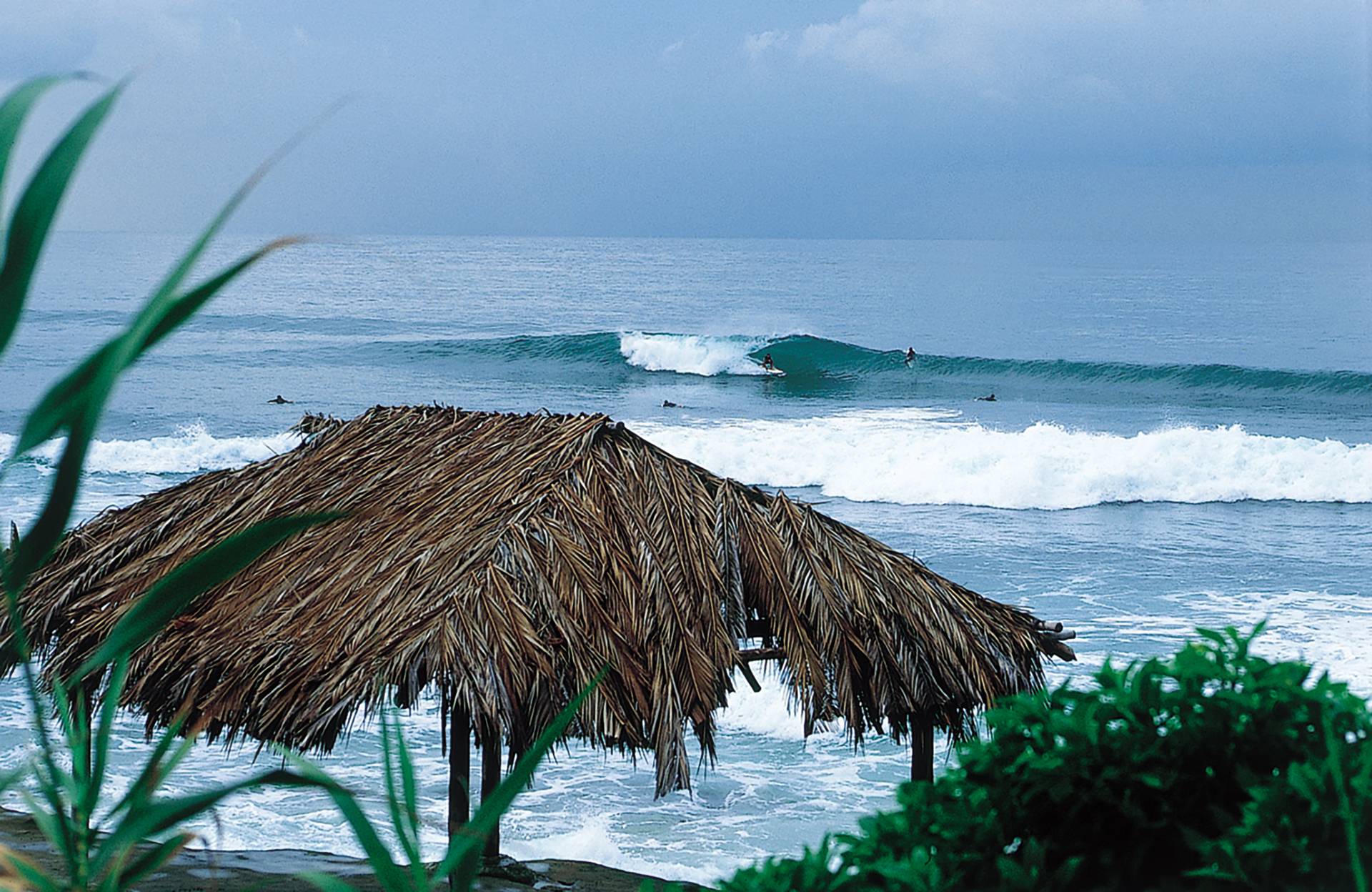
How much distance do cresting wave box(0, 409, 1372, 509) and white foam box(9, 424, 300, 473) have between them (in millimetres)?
34

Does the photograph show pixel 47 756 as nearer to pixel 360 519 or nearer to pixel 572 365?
pixel 360 519

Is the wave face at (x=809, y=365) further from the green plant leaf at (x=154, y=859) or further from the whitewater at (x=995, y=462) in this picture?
the green plant leaf at (x=154, y=859)

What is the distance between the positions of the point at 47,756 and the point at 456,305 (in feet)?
143

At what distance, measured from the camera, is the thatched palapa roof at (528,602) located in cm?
424

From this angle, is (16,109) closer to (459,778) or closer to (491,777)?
(459,778)

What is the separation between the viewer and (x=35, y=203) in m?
0.87

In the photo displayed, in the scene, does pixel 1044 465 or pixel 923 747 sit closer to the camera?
pixel 923 747

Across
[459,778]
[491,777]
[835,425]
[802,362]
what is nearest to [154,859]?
[459,778]

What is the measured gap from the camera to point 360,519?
5.00 m

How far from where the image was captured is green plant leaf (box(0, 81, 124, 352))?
0.86m

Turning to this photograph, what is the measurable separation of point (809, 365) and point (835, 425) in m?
7.60

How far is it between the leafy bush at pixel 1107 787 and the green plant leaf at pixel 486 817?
27.1 inches

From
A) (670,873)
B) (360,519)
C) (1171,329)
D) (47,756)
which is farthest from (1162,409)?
(47,756)

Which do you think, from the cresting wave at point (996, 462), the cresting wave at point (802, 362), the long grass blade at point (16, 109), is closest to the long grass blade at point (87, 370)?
the long grass blade at point (16, 109)
